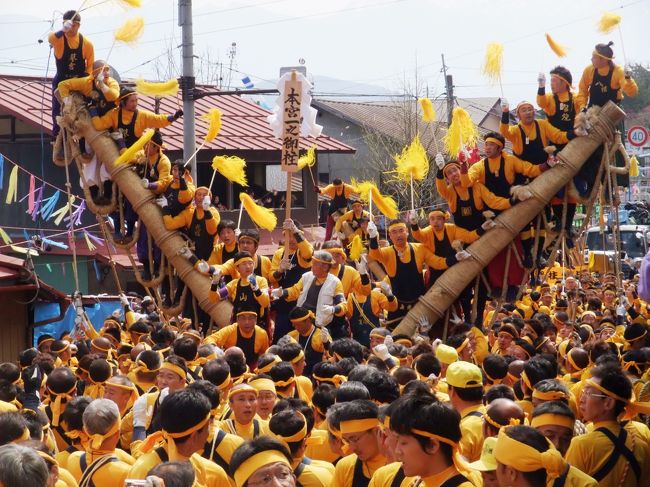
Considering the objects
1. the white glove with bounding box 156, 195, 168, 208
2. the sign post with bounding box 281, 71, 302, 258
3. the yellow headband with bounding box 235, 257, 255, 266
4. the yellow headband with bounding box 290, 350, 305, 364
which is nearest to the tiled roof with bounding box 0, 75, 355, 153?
the white glove with bounding box 156, 195, 168, 208

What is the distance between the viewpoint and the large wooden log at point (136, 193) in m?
11.1

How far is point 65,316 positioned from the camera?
1482cm

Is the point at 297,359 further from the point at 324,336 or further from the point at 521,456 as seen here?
the point at 521,456

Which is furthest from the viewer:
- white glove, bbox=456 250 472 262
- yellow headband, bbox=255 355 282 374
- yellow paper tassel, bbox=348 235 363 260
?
yellow paper tassel, bbox=348 235 363 260

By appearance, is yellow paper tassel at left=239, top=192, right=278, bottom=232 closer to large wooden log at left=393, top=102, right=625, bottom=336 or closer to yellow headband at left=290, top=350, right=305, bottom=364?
large wooden log at left=393, top=102, right=625, bottom=336

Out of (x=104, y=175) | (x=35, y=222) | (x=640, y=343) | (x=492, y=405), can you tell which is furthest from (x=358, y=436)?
(x=35, y=222)

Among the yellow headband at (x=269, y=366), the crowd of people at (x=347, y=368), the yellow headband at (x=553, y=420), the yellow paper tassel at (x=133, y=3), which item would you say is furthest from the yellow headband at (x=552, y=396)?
the yellow paper tassel at (x=133, y=3)

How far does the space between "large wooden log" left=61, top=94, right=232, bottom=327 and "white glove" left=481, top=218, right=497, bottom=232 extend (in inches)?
117

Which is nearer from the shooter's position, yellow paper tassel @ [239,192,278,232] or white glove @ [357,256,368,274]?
white glove @ [357,256,368,274]

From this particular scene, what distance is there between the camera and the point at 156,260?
11.8 metres

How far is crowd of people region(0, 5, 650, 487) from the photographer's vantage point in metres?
4.01

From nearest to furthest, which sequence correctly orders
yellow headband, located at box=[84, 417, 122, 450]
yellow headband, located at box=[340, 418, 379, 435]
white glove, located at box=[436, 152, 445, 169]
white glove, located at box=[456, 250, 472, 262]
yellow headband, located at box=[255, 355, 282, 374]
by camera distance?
yellow headband, located at box=[340, 418, 379, 435], yellow headband, located at box=[84, 417, 122, 450], yellow headband, located at box=[255, 355, 282, 374], white glove, located at box=[436, 152, 445, 169], white glove, located at box=[456, 250, 472, 262]

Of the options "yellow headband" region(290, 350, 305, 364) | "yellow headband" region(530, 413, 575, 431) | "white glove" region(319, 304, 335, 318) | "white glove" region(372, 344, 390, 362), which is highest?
"yellow headband" region(530, 413, 575, 431)

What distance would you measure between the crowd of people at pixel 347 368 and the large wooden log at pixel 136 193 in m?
0.13
